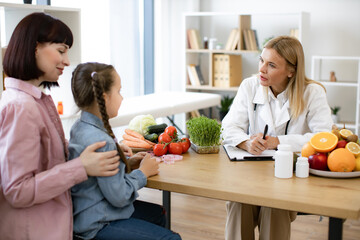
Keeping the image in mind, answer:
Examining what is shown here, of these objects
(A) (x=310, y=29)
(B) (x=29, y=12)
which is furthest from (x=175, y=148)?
(A) (x=310, y=29)

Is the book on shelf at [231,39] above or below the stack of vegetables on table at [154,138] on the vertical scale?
above

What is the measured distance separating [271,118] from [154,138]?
63cm

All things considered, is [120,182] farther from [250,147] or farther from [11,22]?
[11,22]

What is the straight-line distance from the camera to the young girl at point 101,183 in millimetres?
1649

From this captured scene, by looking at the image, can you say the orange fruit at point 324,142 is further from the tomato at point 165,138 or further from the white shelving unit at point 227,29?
the white shelving unit at point 227,29

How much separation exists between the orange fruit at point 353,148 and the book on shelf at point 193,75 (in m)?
3.96

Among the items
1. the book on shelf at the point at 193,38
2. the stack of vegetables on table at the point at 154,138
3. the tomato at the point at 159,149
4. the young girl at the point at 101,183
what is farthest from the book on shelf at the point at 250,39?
the young girl at the point at 101,183

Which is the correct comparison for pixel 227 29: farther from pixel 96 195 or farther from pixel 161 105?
pixel 96 195

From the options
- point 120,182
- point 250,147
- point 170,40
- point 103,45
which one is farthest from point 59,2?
point 120,182

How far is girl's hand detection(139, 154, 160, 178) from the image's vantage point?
1845 millimetres

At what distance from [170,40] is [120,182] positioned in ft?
14.4

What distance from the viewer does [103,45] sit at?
476cm

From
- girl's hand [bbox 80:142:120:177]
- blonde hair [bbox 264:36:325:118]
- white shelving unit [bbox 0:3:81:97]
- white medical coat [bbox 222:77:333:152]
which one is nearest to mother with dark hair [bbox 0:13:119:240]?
girl's hand [bbox 80:142:120:177]

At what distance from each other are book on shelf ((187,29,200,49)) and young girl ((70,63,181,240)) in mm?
4007
